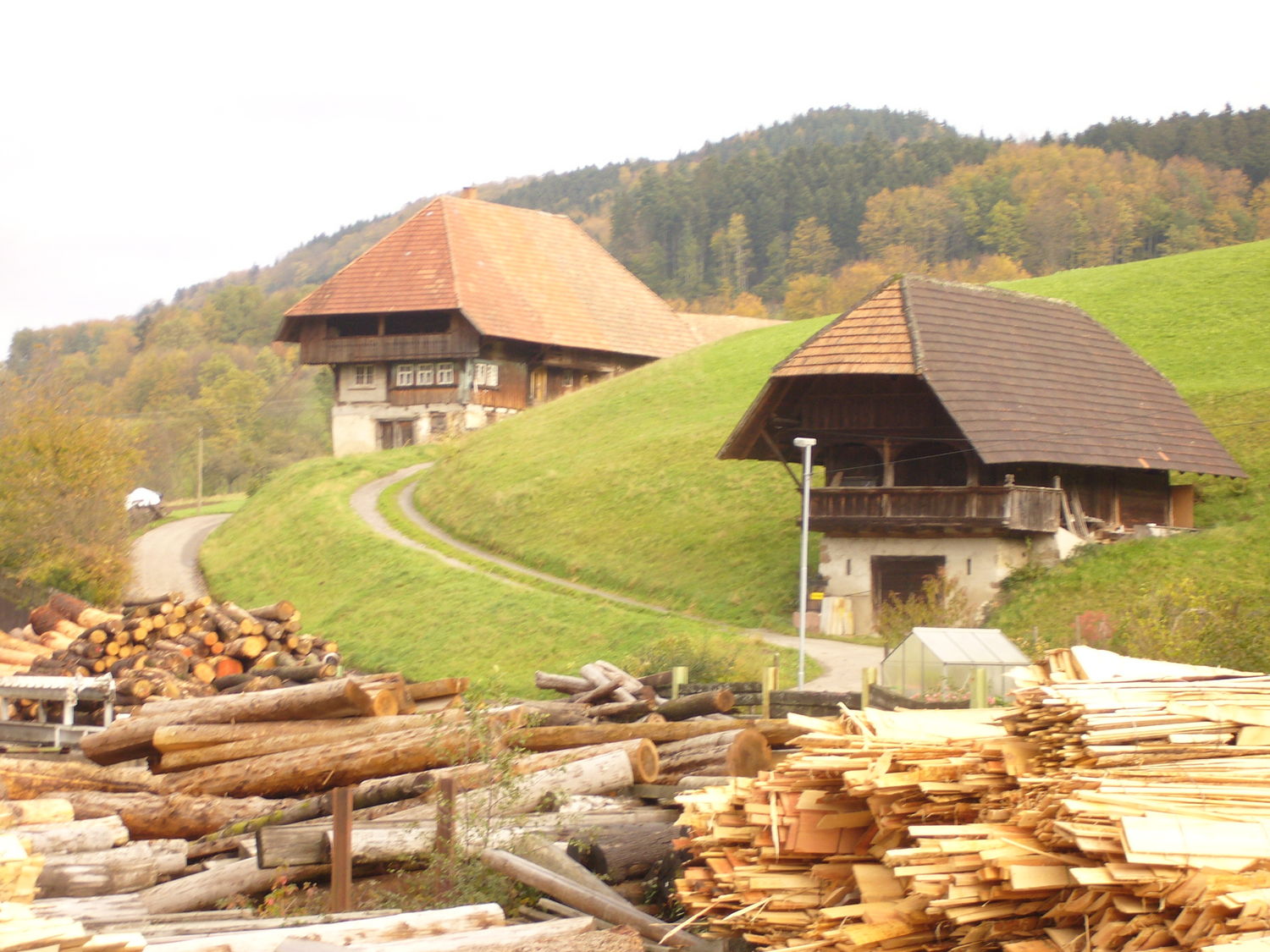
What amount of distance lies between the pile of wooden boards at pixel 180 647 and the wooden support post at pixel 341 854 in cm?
1483

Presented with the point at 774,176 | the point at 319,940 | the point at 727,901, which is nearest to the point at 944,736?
the point at 727,901

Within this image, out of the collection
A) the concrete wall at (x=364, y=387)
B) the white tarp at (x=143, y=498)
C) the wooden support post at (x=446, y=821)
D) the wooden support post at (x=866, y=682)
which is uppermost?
the concrete wall at (x=364, y=387)

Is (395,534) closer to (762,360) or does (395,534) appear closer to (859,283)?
(762,360)

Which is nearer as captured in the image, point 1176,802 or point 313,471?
point 1176,802

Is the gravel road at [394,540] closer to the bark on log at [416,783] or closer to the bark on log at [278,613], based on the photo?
the bark on log at [278,613]

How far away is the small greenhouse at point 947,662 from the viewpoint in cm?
2072

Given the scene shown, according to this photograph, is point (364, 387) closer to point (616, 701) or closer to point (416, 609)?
point (416, 609)

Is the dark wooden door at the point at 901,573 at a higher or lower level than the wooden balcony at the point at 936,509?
lower

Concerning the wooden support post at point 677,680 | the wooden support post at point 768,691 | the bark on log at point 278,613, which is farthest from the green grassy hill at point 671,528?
the wooden support post at point 677,680

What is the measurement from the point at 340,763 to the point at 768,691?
19.4 feet

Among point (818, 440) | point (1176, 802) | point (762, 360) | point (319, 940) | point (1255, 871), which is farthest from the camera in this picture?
point (762, 360)

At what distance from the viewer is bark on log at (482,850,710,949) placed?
10680 millimetres

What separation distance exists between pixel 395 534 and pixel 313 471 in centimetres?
987

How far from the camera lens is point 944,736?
971cm
